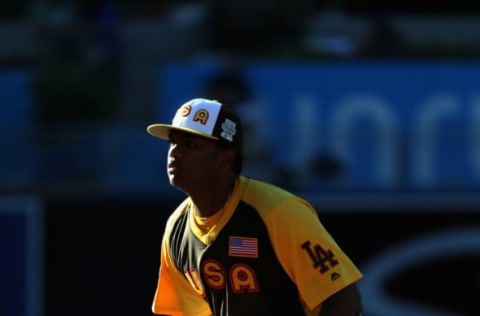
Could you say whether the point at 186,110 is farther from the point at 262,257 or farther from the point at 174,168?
the point at 262,257

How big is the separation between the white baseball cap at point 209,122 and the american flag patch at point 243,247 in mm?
373

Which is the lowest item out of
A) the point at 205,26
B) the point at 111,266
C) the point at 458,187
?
the point at 111,266

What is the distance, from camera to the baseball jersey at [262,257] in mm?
4930

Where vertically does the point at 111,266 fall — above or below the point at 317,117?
below

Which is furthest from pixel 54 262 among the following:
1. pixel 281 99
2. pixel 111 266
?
pixel 281 99

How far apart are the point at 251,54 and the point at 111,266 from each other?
334 centimetres

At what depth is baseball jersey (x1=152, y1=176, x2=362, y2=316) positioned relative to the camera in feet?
16.2

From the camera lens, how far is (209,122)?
504 cm

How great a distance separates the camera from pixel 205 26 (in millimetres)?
12703

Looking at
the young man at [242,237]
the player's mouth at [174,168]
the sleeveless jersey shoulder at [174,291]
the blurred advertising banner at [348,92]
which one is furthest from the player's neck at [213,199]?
the blurred advertising banner at [348,92]

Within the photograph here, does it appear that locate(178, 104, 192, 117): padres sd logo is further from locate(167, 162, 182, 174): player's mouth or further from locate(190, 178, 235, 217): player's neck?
locate(190, 178, 235, 217): player's neck

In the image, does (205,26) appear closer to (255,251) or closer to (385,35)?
(385,35)

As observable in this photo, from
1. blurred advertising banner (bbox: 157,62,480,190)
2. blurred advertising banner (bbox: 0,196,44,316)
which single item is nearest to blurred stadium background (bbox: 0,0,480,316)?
blurred advertising banner (bbox: 0,196,44,316)

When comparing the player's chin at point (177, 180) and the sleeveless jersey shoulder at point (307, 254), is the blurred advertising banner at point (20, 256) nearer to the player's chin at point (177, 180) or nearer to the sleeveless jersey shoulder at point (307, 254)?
the player's chin at point (177, 180)
